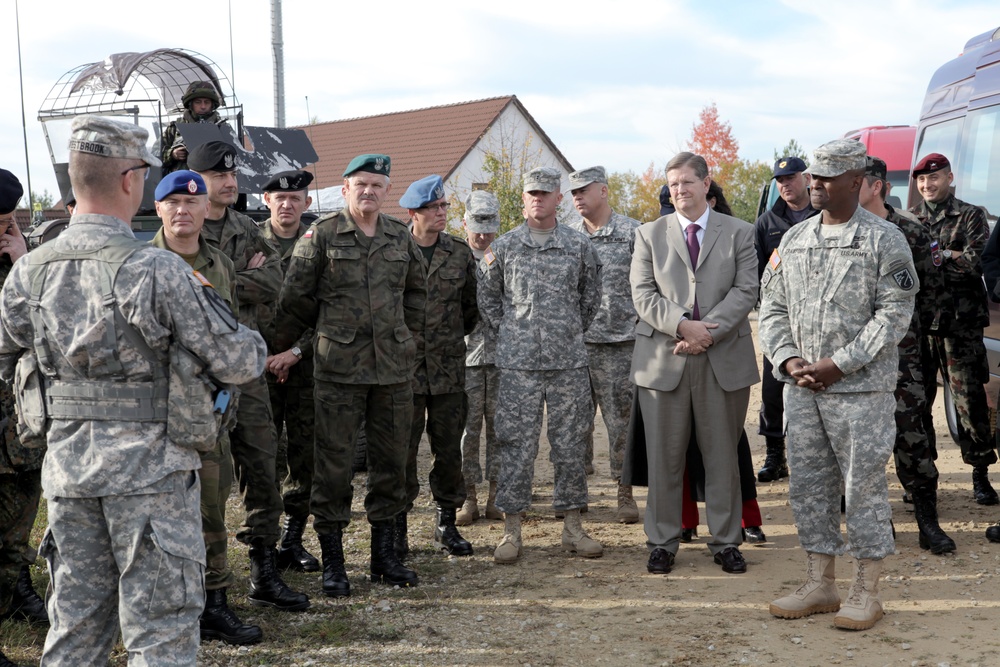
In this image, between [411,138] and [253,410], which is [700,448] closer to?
[253,410]

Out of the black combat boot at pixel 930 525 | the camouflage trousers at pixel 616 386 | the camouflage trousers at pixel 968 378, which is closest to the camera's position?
the black combat boot at pixel 930 525

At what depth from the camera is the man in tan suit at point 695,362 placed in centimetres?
521

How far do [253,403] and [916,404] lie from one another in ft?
11.4

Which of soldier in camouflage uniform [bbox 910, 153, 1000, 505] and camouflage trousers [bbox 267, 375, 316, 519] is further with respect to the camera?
soldier in camouflage uniform [bbox 910, 153, 1000, 505]

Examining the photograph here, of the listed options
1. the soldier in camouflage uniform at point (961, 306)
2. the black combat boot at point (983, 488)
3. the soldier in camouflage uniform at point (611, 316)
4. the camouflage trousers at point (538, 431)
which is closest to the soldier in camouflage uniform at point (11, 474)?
the camouflage trousers at point (538, 431)

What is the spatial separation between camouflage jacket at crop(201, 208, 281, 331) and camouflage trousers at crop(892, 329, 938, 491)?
11.0ft

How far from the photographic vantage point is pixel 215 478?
4.16 meters

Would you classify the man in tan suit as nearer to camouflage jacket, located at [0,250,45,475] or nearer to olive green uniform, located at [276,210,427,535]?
olive green uniform, located at [276,210,427,535]

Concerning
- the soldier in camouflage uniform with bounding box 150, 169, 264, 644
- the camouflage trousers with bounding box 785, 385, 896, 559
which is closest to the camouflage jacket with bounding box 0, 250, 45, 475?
the soldier in camouflage uniform with bounding box 150, 169, 264, 644

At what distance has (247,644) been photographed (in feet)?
14.1

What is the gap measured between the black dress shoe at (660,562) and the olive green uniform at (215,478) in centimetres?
219

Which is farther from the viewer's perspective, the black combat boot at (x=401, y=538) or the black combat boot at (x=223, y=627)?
the black combat boot at (x=401, y=538)

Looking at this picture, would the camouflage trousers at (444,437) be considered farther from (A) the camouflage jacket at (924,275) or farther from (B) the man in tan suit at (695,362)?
(A) the camouflage jacket at (924,275)

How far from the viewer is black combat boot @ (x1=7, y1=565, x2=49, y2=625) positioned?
454 centimetres
